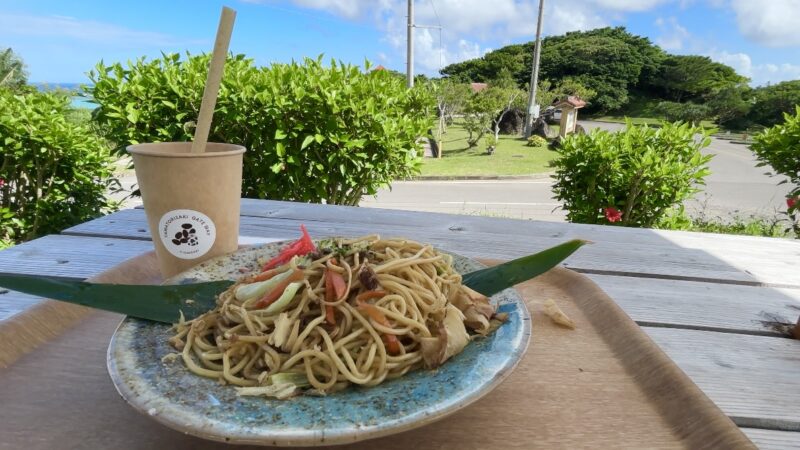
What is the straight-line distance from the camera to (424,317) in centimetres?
94

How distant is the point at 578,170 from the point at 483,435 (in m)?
3.83

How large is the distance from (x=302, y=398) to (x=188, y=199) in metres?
0.58

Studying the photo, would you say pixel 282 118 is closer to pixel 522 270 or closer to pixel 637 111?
pixel 522 270

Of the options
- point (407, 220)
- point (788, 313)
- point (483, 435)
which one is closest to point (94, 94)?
point (407, 220)

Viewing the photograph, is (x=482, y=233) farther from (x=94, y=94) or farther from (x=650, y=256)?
(x=94, y=94)

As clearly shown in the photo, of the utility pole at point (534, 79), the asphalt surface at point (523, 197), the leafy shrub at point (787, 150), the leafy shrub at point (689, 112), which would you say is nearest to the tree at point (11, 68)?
the asphalt surface at point (523, 197)

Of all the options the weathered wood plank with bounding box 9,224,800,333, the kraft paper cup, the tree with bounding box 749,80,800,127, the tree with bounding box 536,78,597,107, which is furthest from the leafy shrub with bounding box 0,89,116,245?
the tree with bounding box 749,80,800,127

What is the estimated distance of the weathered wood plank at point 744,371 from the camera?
82 cm

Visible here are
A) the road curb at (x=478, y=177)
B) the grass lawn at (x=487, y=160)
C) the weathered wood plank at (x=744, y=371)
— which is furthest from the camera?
the grass lawn at (x=487, y=160)

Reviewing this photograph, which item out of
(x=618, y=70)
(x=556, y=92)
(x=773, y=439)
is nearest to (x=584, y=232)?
(x=773, y=439)

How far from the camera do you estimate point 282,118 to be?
11.4ft

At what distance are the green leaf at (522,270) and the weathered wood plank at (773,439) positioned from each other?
39 centimetres

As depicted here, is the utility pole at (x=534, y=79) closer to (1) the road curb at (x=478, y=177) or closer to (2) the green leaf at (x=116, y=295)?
(1) the road curb at (x=478, y=177)

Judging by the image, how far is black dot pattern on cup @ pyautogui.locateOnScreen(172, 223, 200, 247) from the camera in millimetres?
1101
